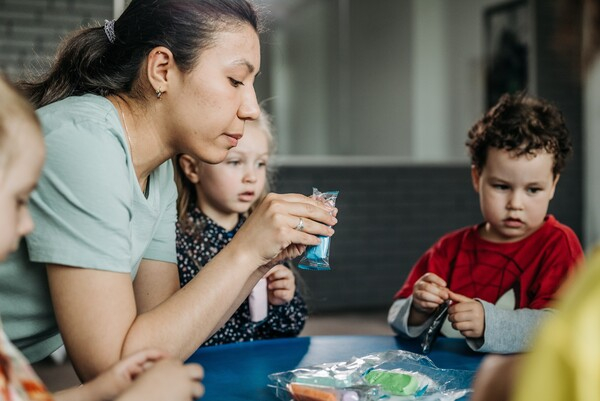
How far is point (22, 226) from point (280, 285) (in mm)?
1010

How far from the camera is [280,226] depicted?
4.33 ft

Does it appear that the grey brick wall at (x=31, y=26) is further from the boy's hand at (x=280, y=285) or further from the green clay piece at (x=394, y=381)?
the green clay piece at (x=394, y=381)

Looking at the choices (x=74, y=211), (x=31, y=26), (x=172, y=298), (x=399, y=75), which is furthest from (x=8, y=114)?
(x=399, y=75)

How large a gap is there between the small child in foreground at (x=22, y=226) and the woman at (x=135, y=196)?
25 cm

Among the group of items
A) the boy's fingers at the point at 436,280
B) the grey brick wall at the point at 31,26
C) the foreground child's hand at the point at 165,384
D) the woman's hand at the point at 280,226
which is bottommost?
the boy's fingers at the point at 436,280

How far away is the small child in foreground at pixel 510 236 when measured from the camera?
1.82 meters

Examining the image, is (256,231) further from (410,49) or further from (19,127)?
(410,49)

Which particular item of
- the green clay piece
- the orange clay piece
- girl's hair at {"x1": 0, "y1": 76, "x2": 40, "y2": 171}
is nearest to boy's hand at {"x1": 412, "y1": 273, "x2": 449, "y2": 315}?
the green clay piece

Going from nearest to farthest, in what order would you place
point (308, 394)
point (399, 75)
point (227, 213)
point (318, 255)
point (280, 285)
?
point (308, 394), point (318, 255), point (280, 285), point (227, 213), point (399, 75)

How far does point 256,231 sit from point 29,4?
353 cm

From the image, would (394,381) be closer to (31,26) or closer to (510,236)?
(510,236)

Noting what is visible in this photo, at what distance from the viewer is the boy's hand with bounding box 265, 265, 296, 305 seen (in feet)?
6.24

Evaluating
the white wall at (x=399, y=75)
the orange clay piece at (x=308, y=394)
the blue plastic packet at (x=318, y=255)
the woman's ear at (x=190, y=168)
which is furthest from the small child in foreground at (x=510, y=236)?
the white wall at (x=399, y=75)

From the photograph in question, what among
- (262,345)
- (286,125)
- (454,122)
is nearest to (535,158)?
(262,345)
